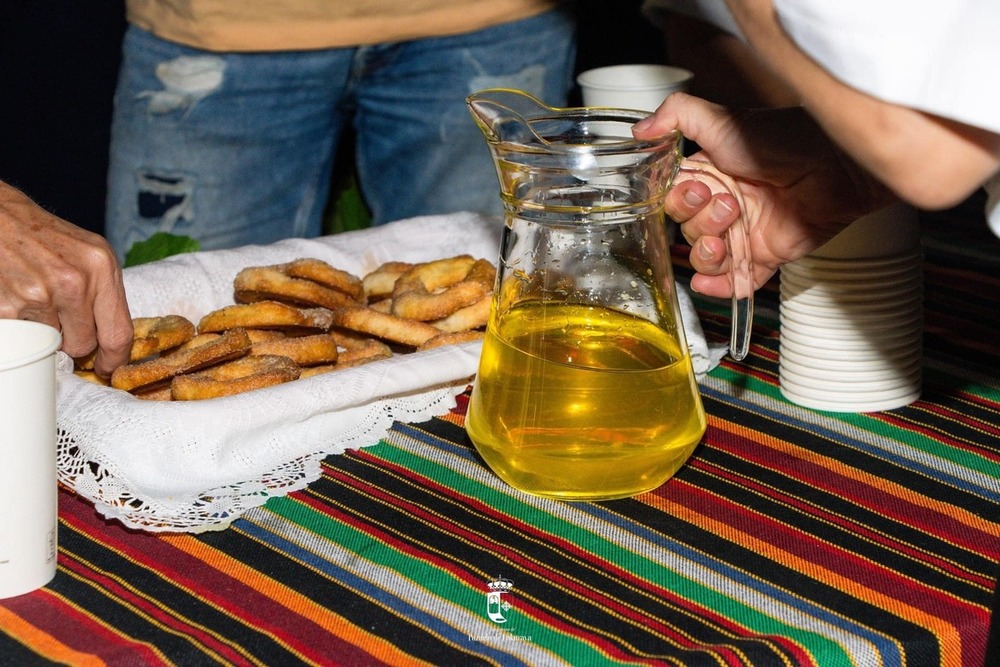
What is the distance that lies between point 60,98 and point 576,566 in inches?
80.6

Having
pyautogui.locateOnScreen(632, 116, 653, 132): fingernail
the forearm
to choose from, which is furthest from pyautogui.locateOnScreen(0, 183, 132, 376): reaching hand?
the forearm

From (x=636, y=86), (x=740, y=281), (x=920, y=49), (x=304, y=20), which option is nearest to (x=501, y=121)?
(x=740, y=281)

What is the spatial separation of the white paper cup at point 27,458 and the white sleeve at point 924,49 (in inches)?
19.7

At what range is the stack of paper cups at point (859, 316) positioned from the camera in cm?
96

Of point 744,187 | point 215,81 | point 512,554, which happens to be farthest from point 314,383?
point 215,81

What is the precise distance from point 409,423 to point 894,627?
431 millimetres

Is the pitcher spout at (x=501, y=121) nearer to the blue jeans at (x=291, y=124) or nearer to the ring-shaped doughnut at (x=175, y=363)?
the ring-shaped doughnut at (x=175, y=363)

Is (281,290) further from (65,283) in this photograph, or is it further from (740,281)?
(740,281)

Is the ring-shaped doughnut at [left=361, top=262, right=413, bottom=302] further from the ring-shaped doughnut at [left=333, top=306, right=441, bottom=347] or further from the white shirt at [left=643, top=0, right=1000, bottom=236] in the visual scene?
the white shirt at [left=643, top=0, right=1000, bottom=236]

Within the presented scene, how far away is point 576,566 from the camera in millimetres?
764

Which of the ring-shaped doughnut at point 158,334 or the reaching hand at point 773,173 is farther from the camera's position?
the ring-shaped doughnut at point 158,334

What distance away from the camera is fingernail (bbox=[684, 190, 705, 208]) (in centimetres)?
88

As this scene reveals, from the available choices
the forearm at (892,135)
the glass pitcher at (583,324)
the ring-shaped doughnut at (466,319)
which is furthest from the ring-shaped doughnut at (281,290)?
the forearm at (892,135)

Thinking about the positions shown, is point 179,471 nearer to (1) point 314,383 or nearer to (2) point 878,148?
(1) point 314,383
